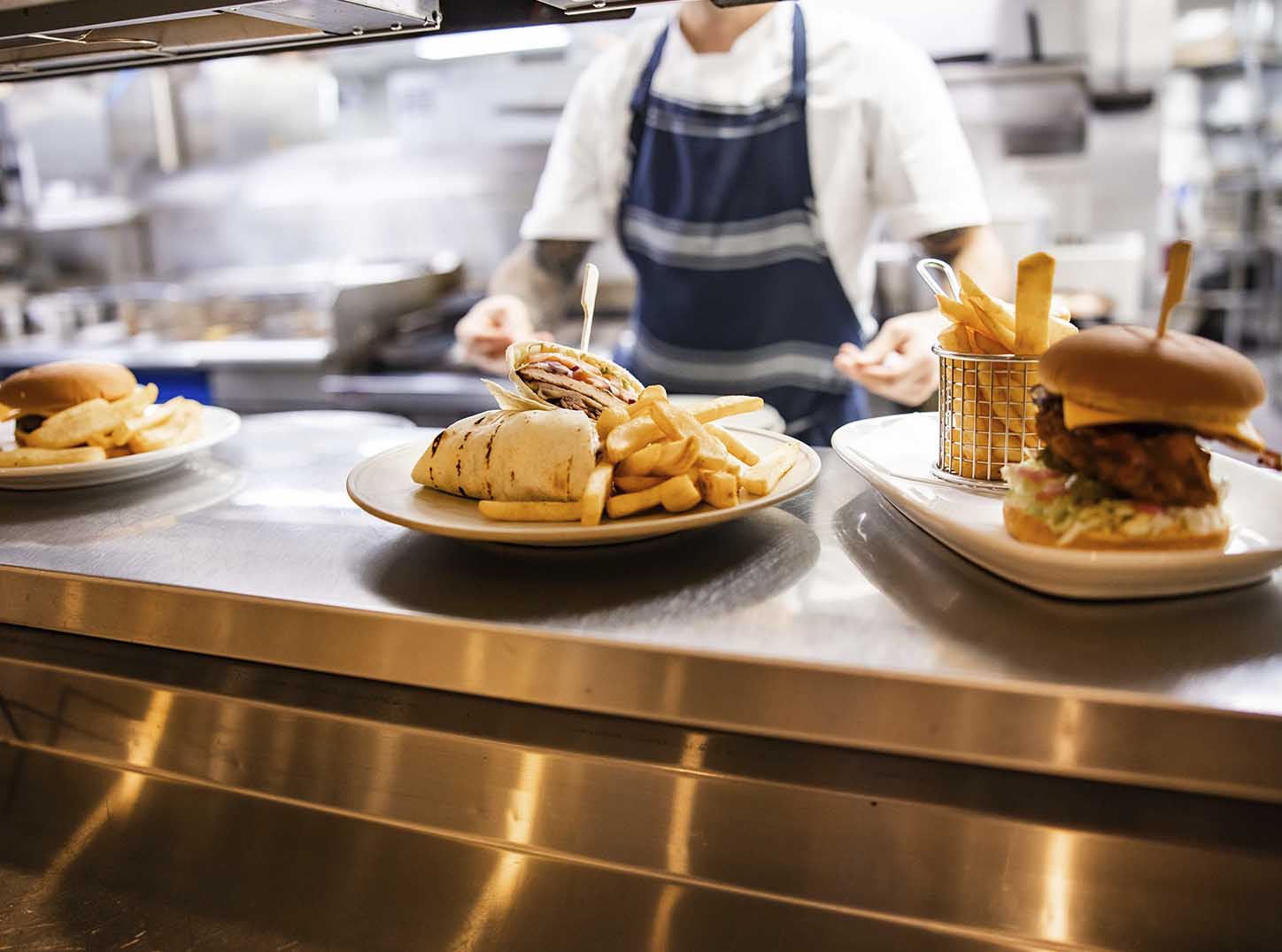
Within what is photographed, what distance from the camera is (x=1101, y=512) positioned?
831 millimetres

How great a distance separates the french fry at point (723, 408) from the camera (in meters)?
1.11

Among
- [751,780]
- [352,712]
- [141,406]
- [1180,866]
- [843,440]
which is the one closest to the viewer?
[1180,866]

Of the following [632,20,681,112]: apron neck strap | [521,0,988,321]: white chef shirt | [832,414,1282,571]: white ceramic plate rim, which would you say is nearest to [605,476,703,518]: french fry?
[832,414,1282,571]: white ceramic plate rim

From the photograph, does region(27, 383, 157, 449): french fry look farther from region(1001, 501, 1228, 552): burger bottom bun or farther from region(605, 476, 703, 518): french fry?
region(1001, 501, 1228, 552): burger bottom bun

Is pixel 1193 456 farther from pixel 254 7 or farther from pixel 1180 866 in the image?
pixel 254 7

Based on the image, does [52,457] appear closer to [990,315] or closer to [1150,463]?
[990,315]

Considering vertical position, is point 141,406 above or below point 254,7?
below

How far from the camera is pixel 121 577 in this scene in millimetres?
1004

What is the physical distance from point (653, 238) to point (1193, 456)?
6.50 ft

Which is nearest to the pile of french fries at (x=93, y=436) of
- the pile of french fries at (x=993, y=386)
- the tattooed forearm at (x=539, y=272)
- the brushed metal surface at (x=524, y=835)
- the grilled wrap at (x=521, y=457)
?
the brushed metal surface at (x=524, y=835)

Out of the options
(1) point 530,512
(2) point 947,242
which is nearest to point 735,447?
(1) point 530,512

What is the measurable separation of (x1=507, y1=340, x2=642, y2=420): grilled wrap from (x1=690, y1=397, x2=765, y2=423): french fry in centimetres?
9

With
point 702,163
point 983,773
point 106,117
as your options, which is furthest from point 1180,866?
point 106,117

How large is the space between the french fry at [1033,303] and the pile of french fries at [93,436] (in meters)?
1.10
